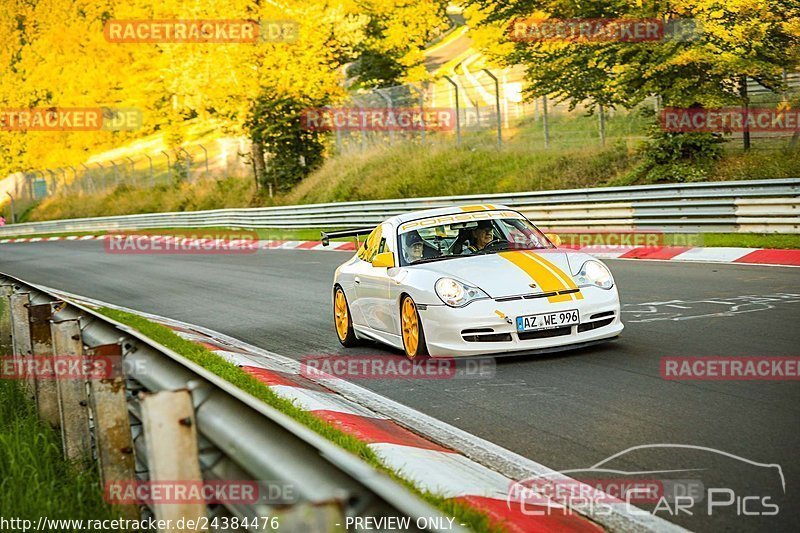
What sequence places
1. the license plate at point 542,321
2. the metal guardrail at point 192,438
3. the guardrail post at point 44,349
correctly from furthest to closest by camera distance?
the license plate at point 542,321 < the guardrail post at point 44,349 < the metal guardrail at point 192,438

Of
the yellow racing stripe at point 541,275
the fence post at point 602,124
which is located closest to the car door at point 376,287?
the yellow racing stripe at point 541,275

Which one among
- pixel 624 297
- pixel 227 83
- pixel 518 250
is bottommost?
pixel 624 297

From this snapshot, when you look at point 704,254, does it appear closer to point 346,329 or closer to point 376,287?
point 346,329

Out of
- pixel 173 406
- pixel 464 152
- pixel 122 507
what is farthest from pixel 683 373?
pixel 464 152

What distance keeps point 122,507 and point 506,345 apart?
15.2ft

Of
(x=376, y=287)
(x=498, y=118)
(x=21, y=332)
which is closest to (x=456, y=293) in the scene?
(x=376, y=287)

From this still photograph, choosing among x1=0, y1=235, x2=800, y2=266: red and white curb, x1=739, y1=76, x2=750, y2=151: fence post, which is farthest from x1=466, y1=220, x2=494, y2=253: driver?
x1=739, y1=76, x2=750, y2=151: fence post

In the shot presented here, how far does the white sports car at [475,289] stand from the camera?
848 cm

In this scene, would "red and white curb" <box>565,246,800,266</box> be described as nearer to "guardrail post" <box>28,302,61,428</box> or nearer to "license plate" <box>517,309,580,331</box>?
"license plate" <box>517,309,580,331</box>

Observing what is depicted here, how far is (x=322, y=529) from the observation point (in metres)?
2.16

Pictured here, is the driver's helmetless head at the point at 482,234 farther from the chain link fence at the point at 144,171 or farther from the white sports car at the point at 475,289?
the chain link fence at the point at 144,171

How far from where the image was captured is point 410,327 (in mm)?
9211

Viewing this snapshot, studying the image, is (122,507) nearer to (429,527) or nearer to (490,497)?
(490,497)

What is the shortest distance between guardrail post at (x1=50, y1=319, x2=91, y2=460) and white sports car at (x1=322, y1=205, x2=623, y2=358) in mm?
3787
